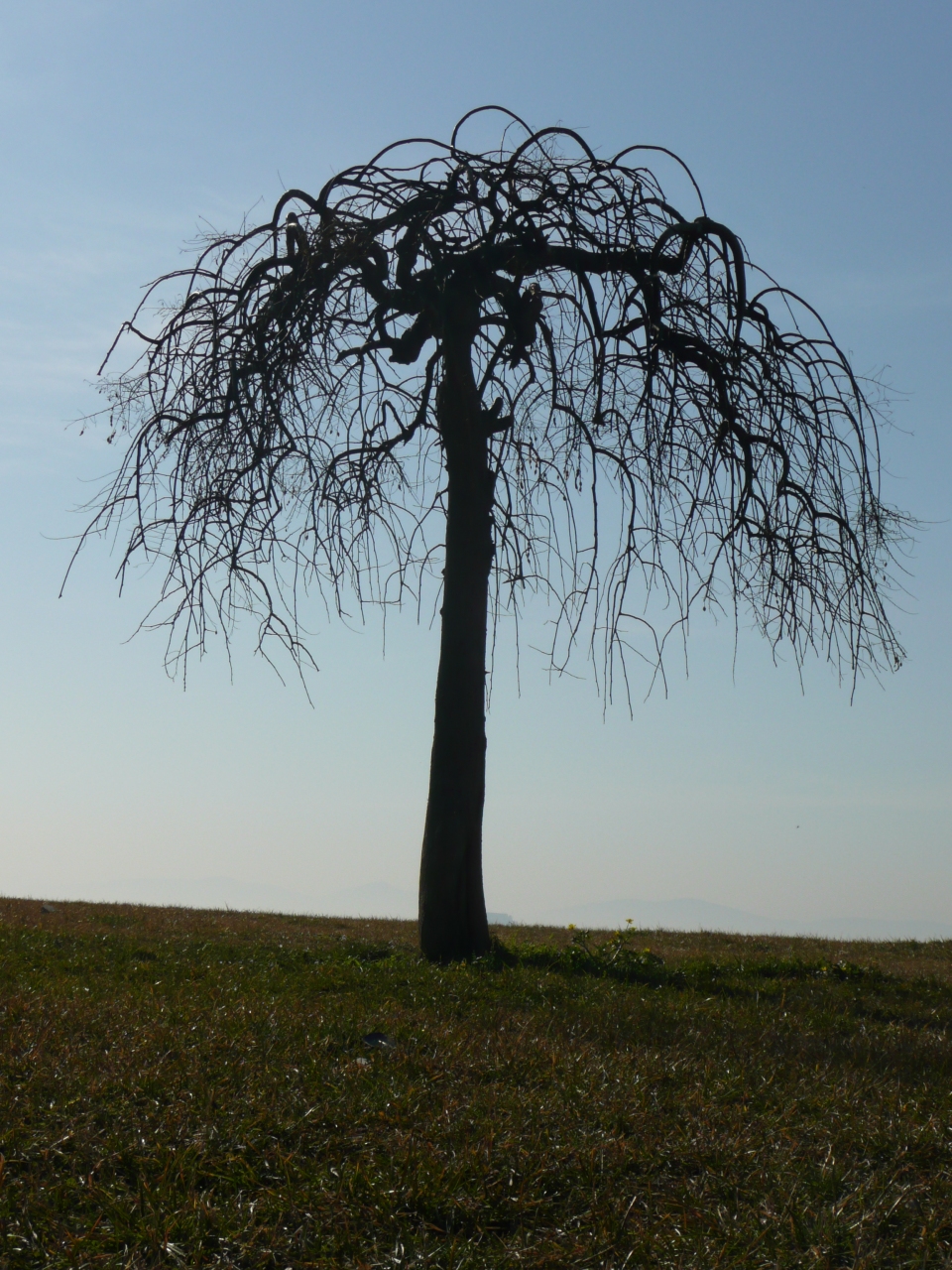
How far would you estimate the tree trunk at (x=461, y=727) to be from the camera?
33.0 ft

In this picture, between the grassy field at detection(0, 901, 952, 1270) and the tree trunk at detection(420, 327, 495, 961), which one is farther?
the tree trunk at detection(420, 327, 495, 961)

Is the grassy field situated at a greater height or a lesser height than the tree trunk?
lesser

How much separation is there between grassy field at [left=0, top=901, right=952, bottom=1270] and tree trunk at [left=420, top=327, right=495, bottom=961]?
2.44m

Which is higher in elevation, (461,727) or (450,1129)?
(461,727)

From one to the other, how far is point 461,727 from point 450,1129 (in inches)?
237

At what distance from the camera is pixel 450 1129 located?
4.23 m

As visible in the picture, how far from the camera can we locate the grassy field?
3.52 m

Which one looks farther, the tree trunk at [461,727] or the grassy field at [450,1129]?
the tree trunk at [461,727]

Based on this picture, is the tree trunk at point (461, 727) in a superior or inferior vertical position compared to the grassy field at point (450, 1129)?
superior

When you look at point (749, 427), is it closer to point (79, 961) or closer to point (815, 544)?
point (815, 544)

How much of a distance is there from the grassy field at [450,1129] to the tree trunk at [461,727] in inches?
96.1

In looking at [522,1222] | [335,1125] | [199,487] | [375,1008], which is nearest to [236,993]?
[375,1008]

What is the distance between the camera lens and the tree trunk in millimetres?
10070

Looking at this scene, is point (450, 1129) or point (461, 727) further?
point (461, 727)
